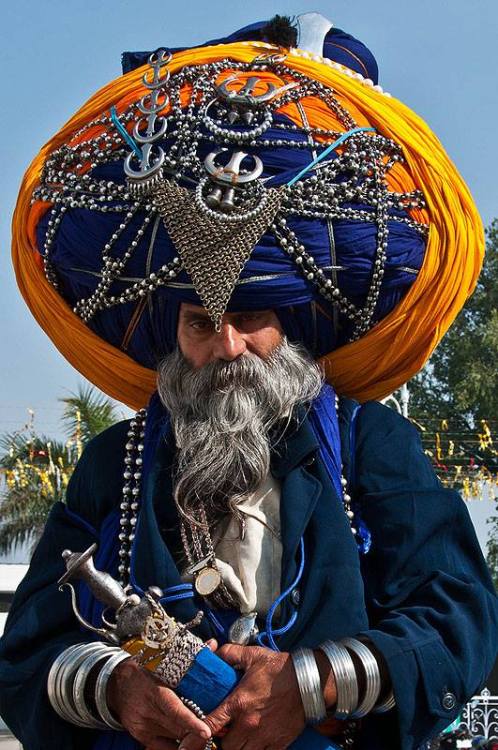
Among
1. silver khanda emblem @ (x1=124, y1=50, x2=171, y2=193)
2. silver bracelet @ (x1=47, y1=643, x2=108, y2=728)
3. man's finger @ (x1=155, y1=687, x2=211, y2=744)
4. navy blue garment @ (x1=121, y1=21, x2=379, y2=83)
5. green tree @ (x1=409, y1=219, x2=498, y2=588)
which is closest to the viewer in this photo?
man's finger @ (x1=155, y1=687, x2=211, y2=744)

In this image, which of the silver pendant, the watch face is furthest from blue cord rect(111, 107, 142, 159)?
the silver pendant

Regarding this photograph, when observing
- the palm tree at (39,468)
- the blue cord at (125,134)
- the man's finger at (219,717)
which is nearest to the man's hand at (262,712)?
the man's finger at (219,717)

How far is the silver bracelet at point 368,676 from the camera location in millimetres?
2590

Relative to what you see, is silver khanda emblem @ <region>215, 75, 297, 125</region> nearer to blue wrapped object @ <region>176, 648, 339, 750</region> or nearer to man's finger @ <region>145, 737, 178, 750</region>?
blue wrapped object @ <region>176, 648, 339, 750</region>

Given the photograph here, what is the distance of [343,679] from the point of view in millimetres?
2570

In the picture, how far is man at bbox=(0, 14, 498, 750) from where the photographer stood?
2682 millimetres

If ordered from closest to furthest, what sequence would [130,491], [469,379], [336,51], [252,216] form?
[252,216], [130,491], [336,51], [469,379]

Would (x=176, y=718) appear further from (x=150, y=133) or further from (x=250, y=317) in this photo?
(x=150, y=133)

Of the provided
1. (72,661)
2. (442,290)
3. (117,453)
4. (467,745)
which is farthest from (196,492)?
(467,745)

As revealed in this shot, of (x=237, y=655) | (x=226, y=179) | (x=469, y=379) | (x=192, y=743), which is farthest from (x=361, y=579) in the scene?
(x=469, y=379)

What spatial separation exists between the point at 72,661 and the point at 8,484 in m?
15.8

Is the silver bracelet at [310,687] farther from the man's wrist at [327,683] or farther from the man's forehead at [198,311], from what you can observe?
the man's forehead at [198,311]

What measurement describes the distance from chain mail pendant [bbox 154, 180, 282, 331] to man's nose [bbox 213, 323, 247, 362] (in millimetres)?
80

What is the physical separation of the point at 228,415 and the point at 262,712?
0.82 m
